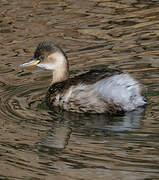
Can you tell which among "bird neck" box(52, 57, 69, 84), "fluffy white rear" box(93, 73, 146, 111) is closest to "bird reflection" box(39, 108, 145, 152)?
"fluffy white rear" box(93, 73, 146, 111)

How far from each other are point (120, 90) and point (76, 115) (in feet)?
2.25

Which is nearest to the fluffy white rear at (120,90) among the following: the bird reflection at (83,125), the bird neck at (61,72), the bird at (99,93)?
the bird at (99,93)

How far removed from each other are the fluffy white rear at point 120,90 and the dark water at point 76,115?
0.18 meters

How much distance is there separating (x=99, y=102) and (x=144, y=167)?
1.90 metres

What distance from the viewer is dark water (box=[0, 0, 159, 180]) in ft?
22.1

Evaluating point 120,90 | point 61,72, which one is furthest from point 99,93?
point 61,72

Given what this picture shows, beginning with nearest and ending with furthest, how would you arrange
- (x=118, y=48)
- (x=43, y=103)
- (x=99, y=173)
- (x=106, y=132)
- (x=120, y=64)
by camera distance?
1. (x=99, y=173)
2. (x=106, y=132)
3. (x=43, y=103)
4. (x=120, y=64)
5. (x=118, y=48)

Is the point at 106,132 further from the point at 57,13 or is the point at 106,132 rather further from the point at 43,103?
the point at 57,13

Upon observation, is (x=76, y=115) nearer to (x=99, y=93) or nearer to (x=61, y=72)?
(x=99, y=93)

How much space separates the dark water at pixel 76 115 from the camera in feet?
22.1

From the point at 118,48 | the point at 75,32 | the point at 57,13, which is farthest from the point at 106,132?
the point at 57,13

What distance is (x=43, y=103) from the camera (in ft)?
29.3

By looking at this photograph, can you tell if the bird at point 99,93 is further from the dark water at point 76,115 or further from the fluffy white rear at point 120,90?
the dark water at point 76,115

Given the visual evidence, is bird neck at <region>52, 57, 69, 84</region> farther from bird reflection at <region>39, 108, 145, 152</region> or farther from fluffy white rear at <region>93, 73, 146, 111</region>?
fluffy white rear at <region>93, 73, 146, 111</region>
